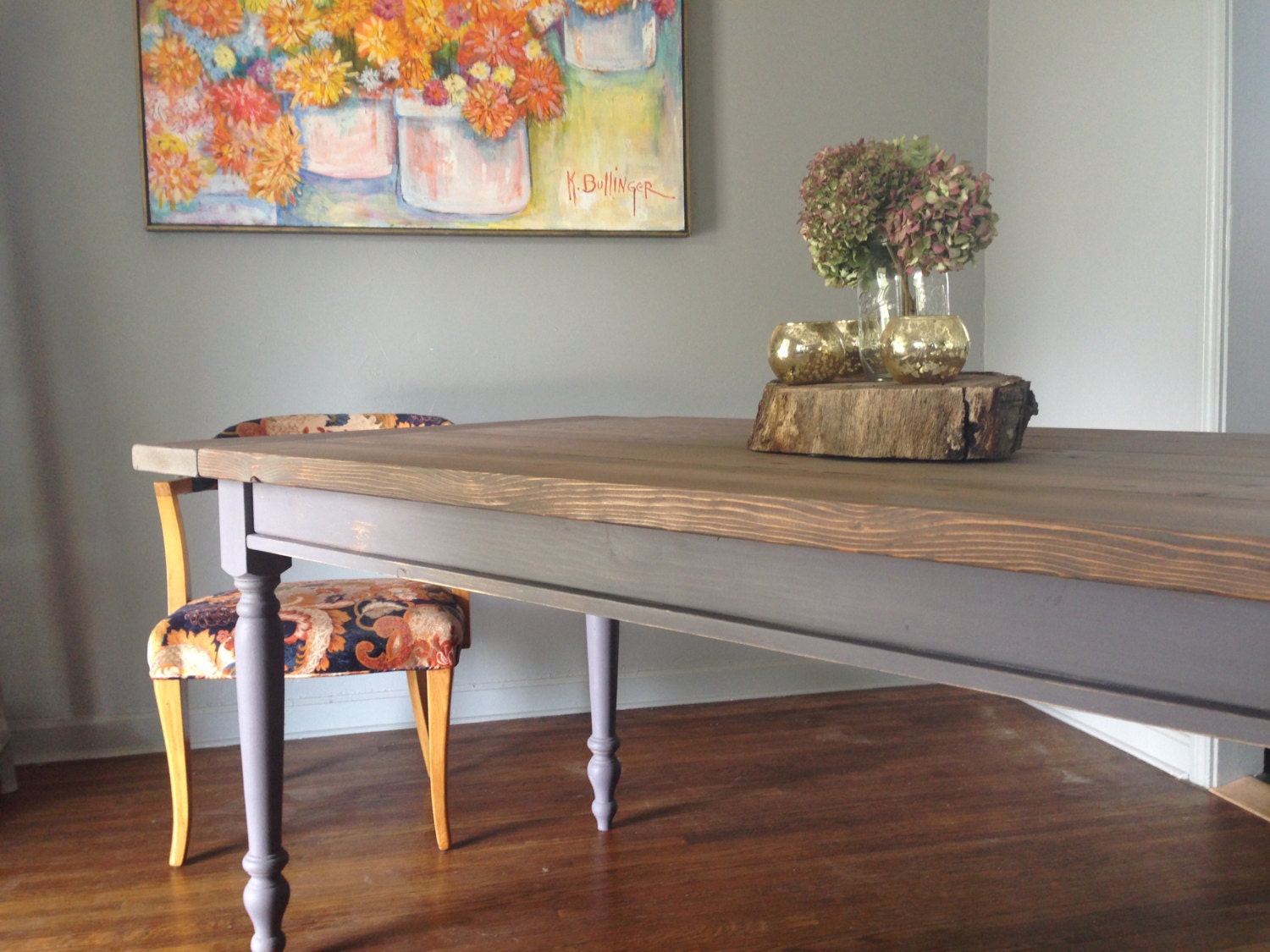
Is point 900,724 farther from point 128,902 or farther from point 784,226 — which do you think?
point 128,902

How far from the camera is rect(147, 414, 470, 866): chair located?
1825 mm

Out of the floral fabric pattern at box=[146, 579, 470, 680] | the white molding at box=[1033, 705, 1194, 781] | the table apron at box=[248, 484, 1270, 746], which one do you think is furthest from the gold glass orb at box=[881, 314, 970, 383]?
the white molding at box=[1033, 705, 1194, 781]

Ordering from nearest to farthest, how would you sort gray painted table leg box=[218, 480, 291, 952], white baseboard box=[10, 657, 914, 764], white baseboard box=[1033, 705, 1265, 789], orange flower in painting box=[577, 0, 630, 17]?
gray painted table leg box=[218, 480, 291, 952], white baseboard box=[1033, 705, 1265, 789], white baseboard box=[10, 657, 914, 764], orange flower in painting box=[577, 0, 630, 17]

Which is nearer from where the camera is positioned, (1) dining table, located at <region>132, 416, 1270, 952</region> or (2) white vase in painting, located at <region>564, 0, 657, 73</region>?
(1) dining table, located at <region>132, 416, 1270, 952</region>

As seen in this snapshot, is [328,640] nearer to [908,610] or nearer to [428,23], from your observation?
[908,610]

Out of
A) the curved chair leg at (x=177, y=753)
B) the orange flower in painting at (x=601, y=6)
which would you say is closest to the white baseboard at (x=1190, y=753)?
the curved chair leg at (x=177, y=753)

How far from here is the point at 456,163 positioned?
2559 millimetres

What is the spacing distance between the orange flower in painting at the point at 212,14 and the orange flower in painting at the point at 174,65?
6 centimetres

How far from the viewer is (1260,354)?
212cm

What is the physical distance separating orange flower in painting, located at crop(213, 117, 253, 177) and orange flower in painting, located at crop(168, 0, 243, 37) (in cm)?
21

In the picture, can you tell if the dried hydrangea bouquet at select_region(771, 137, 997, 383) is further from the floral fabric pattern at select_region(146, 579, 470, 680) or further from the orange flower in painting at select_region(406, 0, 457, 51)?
the orange flower in painting at select_region(406, 0, 457, 51)

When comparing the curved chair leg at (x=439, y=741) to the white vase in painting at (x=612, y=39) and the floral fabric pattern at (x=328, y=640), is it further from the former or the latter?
the white vase in painting at (x=612, y=39)

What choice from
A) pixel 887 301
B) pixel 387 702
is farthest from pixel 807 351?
pixel 387 702

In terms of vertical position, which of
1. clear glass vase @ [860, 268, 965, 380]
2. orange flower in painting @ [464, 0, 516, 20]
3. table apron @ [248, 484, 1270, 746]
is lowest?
table apron @ [248, 484, 1270, 746]
